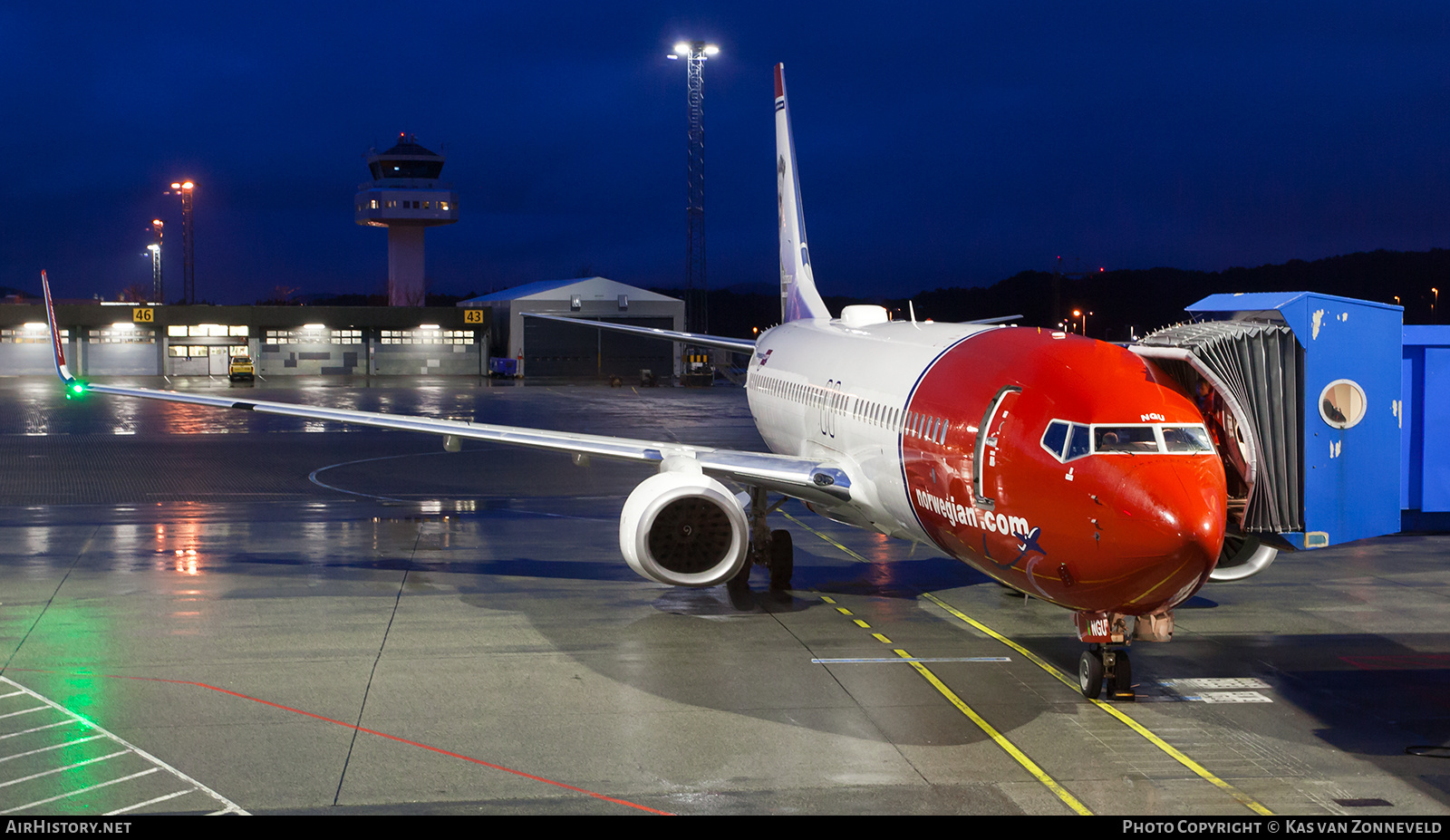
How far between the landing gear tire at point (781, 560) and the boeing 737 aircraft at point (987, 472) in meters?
0.03

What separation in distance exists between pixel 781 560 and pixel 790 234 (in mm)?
11887

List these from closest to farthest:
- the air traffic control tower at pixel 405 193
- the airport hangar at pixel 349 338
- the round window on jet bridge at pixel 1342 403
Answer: the round window on jet bridge at pixel 1342 403 < the airport hangar at pixel 349 338 < the air traffic control tower at pixel 405 193

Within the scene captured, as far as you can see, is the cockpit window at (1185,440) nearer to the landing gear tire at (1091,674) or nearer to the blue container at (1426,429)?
the landing gear tire at (1091,674)

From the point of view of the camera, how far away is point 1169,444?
1198cm

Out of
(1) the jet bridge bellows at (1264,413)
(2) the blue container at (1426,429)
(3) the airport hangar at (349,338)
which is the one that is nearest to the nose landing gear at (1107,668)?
(1) the jet bridge bellows at (1264,413)

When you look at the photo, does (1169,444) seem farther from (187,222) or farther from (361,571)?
(187,222)

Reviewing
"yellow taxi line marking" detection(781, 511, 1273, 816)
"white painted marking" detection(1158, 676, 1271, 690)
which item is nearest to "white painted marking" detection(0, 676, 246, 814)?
"yellow taxi line marking" detection(781, 511, 1273, 816)

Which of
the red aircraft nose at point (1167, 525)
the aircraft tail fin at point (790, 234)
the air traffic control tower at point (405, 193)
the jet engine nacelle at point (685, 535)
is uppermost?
the air traffic control tower at point (405, 193)

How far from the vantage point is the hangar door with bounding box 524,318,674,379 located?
104312 millimetres

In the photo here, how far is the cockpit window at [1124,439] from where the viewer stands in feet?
39.3

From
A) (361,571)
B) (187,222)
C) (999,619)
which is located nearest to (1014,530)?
(999,619)

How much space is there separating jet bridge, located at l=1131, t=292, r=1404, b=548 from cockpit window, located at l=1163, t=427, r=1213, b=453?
948 millimetres

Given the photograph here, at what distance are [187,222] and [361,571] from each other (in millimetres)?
103058

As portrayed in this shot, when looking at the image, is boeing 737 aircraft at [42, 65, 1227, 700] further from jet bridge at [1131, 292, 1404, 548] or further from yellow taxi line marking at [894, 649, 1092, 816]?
yellow taxi line marking at [894, 649, 1092, 816]
